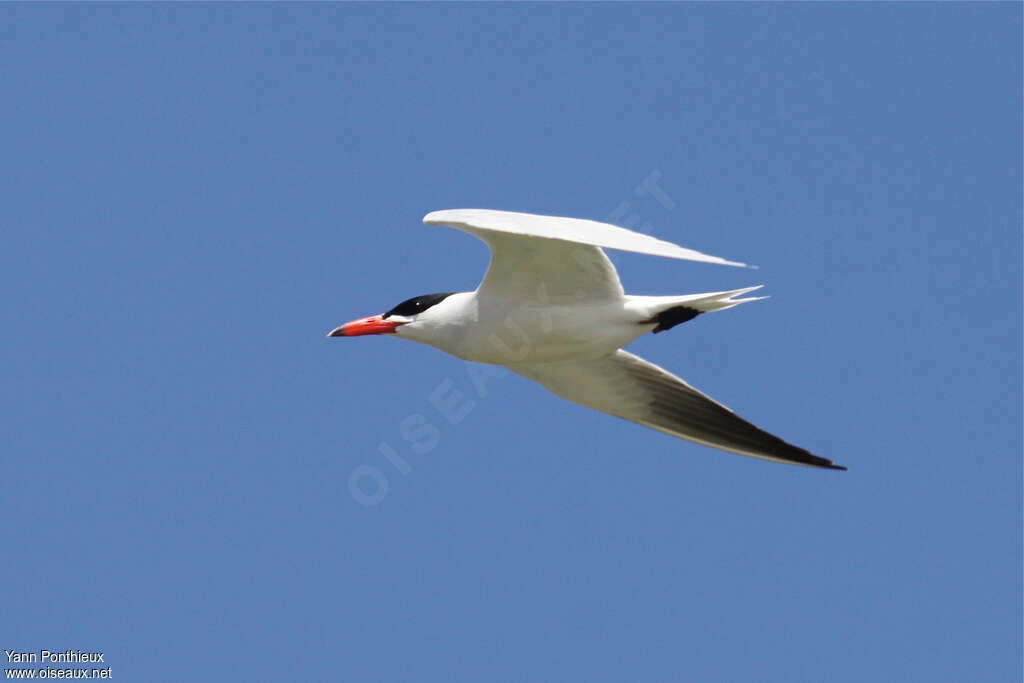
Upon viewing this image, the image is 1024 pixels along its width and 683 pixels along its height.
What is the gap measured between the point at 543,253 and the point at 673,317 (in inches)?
45.3

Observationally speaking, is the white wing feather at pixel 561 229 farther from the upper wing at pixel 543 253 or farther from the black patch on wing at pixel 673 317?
the black patch on wing at pixel 673 317

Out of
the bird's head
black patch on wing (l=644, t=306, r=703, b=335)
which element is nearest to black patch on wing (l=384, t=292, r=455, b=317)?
the bird's head

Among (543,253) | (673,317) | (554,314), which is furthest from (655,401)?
(543,253)

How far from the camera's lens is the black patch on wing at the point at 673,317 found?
12.2m

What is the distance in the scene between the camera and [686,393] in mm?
13914

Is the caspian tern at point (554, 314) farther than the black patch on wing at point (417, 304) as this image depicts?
No

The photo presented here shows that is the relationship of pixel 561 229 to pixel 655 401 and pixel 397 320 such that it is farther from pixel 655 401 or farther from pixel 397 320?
pixel 655 401

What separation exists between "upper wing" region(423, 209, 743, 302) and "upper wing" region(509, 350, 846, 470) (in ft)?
4.73

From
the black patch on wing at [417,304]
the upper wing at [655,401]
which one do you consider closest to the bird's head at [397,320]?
the black patch on wing at [417,304]

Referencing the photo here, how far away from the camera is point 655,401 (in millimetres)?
14047

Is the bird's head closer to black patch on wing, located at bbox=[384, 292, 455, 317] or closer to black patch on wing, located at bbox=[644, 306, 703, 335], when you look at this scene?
black patch on wing, located at bbox=[384, 292, 455, 317]

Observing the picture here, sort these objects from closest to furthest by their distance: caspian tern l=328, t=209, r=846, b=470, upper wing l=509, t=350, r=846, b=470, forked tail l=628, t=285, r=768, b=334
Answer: caspian tern l=328, t=209, r=846, b=470
forked tail l=628, t=285, r=768, b=334
upper wing l=509, t=350, r=846, b=470

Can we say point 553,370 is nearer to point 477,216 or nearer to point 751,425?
point 751,425

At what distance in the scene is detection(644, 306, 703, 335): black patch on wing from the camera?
480 inches
